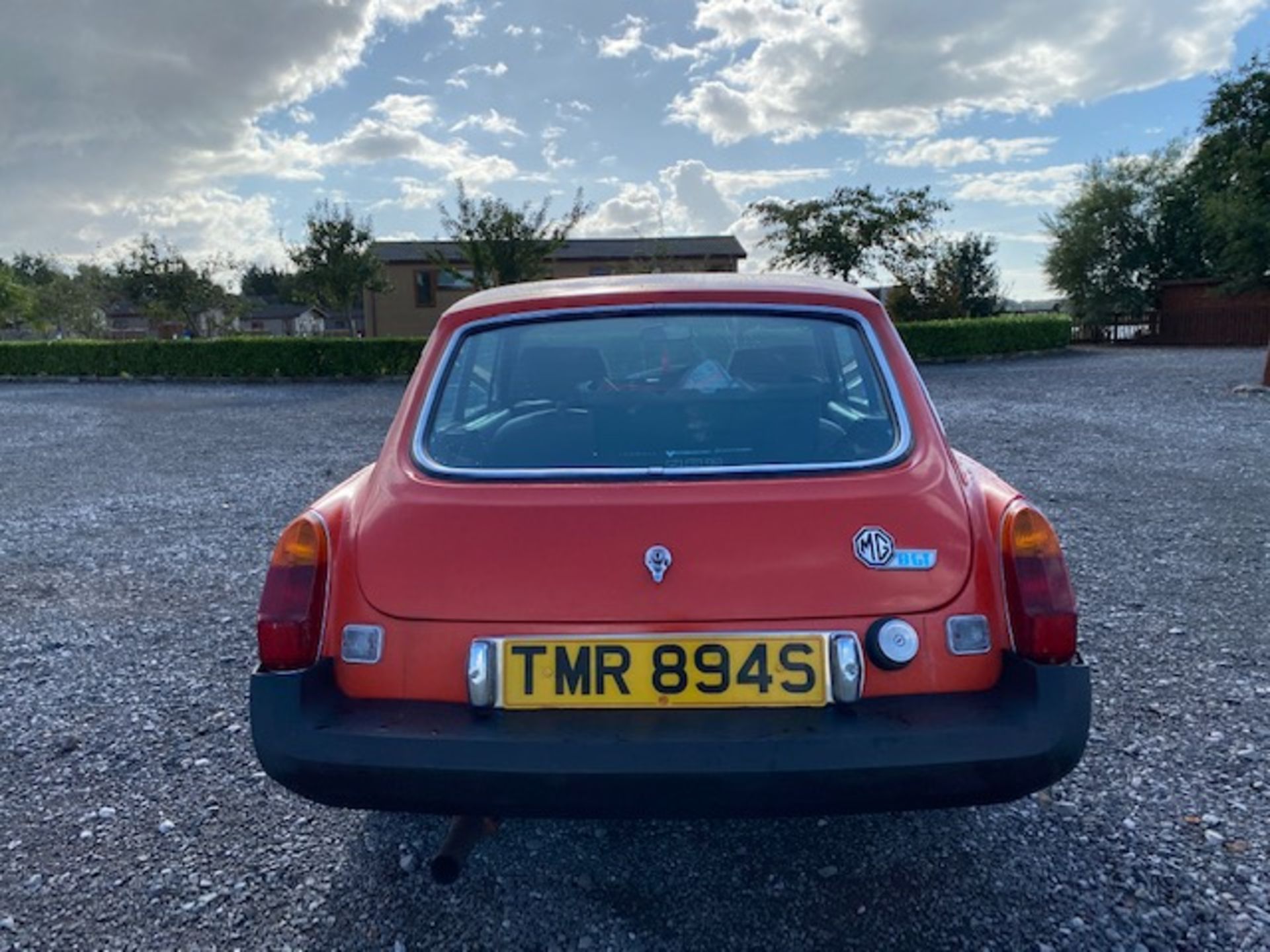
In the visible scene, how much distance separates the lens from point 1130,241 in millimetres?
34469

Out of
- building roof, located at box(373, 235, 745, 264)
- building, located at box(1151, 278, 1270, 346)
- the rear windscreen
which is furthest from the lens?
building roof, located at box(373, 235, 745, 264)

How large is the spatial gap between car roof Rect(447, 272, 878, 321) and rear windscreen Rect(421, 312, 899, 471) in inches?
3.2

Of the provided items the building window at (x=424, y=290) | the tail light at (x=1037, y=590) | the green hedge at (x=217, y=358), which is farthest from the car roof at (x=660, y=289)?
the building window at (x=424, y=290)

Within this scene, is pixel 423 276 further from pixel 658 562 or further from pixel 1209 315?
pixel 658 562

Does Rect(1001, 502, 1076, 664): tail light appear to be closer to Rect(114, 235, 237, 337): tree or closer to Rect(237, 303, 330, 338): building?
Rect(114, 235, 237, 337): tree

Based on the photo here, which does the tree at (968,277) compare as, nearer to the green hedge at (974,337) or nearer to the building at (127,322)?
the green hedge at (974,337)

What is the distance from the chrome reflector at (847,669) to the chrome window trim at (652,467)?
460mm

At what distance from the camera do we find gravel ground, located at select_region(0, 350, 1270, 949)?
2295 mm

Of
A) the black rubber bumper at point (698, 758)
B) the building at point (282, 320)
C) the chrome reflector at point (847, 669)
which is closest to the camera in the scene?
the black rubber bumper at point (698, 758)

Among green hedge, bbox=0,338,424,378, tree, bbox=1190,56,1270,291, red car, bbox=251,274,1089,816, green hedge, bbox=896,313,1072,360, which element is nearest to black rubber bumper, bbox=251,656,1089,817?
red car, bbox=251,274,1089,816

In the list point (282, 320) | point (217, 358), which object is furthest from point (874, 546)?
point (282, 320)

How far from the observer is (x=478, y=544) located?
7.27ft

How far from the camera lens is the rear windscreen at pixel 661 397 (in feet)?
8.10

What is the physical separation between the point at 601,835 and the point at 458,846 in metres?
0.57
